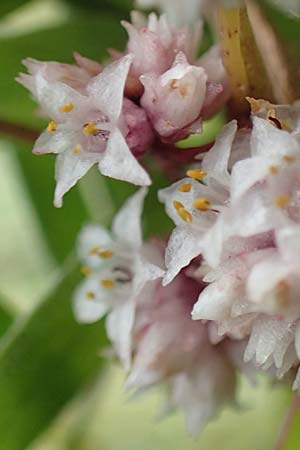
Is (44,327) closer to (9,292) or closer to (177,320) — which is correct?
(177,320)

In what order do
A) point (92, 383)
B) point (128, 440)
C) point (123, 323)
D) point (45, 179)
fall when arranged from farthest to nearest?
point (128, 440) < point (45, 179) < point (92, 383) < point (123, 323)

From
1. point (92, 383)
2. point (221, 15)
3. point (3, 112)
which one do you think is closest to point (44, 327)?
point (92, 383)

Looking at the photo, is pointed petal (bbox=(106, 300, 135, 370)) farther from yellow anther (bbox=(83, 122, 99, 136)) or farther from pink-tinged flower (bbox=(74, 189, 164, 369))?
yellow anther (bbox=(83, 122, 99, 136))

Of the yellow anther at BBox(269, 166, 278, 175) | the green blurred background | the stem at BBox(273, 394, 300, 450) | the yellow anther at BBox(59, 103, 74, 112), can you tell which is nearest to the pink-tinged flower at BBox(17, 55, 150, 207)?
the yellow anther at BBox(59, 103, 74, 112)

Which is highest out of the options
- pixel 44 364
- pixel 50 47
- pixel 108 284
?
pixel 50 47

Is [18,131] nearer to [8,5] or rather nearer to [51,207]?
[8,5]

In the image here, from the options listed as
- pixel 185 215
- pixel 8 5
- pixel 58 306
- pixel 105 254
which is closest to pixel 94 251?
pixel 105 254
